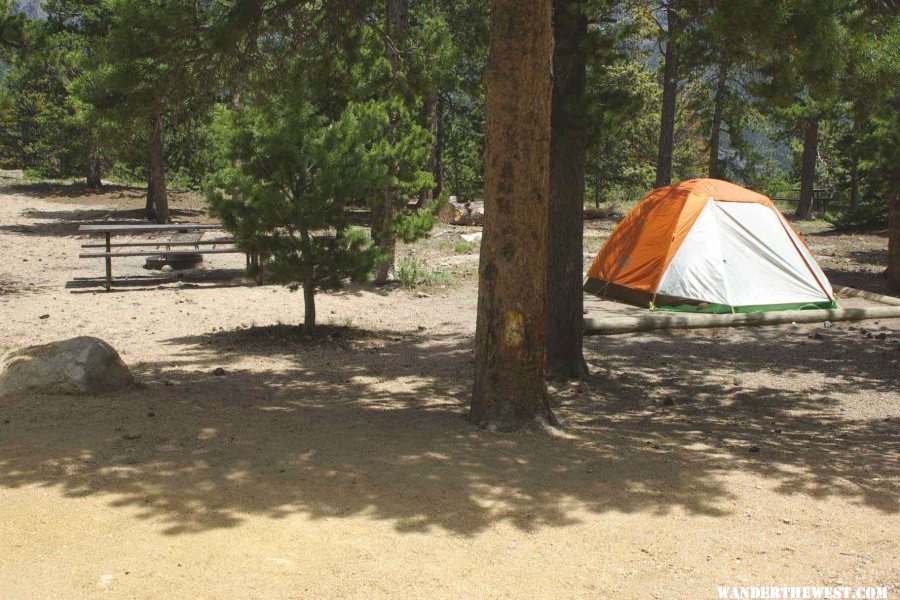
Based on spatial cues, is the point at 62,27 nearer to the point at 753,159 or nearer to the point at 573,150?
the point at 573,150

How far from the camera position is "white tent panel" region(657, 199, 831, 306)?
1186 cm

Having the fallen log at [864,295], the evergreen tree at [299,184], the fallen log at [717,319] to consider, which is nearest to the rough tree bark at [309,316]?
the evergreen tree at [299,184]

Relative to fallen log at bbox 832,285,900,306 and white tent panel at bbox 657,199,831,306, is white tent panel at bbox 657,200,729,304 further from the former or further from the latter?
fallen log at bbox 832,285,900,306

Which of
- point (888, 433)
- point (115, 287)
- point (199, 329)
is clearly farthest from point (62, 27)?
point (888, 433)

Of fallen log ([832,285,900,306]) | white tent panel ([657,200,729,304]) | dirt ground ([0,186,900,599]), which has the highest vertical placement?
white tent panel ([657,200,729,304])

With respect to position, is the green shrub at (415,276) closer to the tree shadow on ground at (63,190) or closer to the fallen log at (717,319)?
the fallen log at (717,319)

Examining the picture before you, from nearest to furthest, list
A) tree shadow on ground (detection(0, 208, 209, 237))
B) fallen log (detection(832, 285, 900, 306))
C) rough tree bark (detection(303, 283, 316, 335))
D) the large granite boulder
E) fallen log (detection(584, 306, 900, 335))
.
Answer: the large granite boulder, rough tree bark (detection(303, 283, 316, 335)), fallen log (detection(584, 306, 900, 335)), fallen log (detection(832, 285, 900, 306)), tree shadow on ground (detection(0, 208, 209, 237))

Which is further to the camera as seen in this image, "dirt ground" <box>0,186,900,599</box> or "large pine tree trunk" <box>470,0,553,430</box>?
"large pine tree trunk" <box>470,0,553,430</box>

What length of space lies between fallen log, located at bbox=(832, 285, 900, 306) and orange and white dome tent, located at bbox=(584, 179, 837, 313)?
0.95 metres

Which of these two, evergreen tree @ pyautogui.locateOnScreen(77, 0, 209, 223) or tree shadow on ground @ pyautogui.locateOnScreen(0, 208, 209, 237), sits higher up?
evergreen tree @ pyautogui.locateOnScreen(77, 0, 209, 223)

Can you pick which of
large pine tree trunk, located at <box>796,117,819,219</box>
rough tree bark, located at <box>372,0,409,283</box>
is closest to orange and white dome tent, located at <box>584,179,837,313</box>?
rough tree bark, located at <box>372,0,409,283</box>

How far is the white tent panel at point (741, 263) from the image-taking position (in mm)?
11859

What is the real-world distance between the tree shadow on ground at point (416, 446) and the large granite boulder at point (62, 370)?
0.18m

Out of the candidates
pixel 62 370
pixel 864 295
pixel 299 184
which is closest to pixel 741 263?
pixel 864 295
